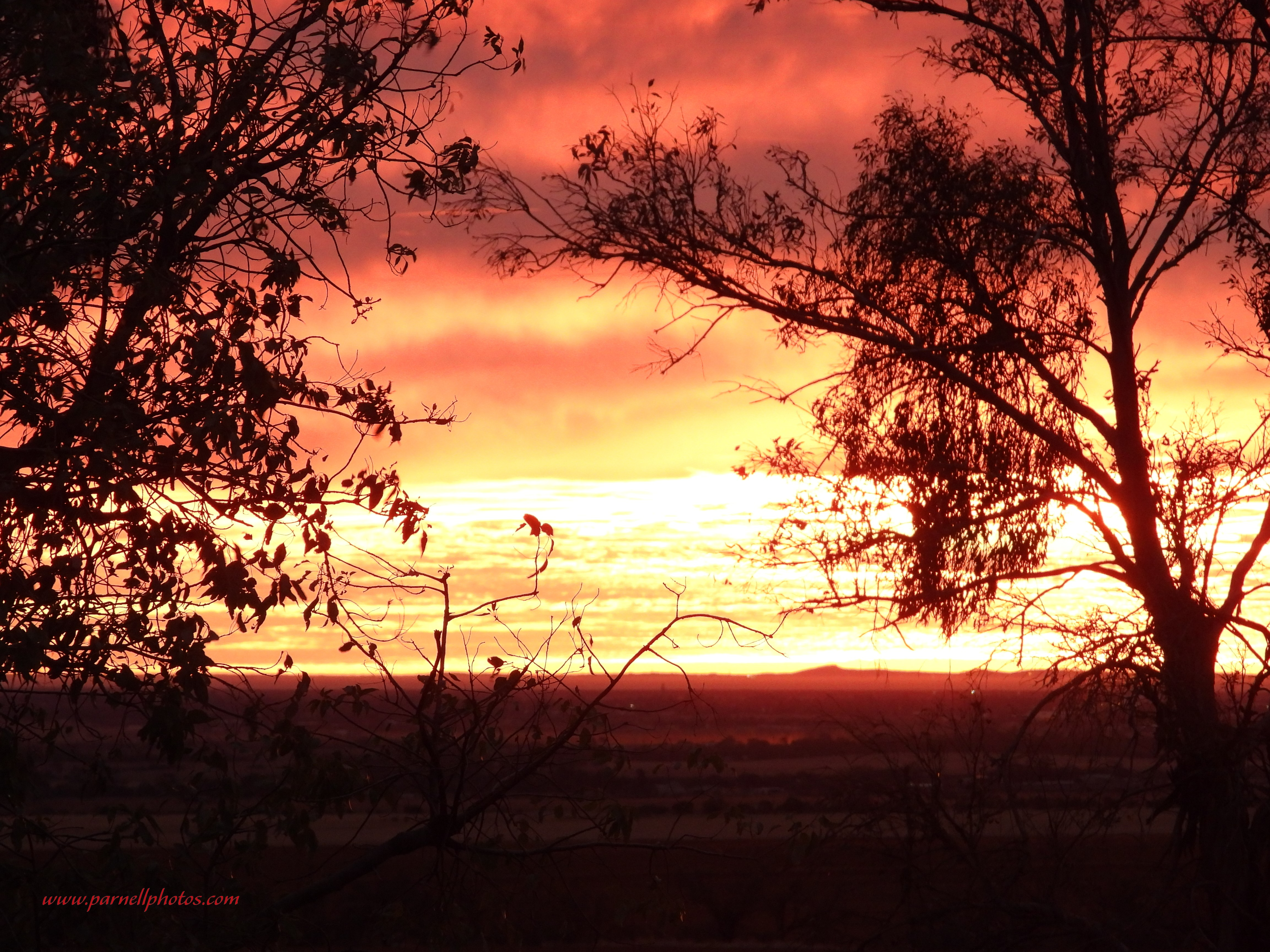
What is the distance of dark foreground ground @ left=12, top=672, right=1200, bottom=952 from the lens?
12.0 ft

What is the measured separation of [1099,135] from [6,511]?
6953mm

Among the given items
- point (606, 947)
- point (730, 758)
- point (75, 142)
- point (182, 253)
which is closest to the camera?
point (75, 142)

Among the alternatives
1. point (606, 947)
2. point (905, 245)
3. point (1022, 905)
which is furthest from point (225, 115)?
point (606, 947)

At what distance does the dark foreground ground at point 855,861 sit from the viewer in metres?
3.65

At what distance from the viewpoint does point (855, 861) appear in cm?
738

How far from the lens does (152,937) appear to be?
143 inches

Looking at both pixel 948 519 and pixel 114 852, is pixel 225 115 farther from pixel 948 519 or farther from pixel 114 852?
pixel 948 519
